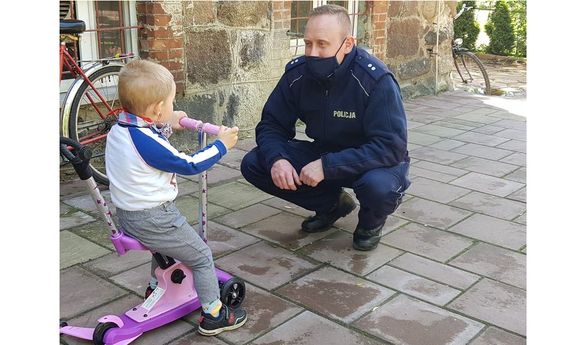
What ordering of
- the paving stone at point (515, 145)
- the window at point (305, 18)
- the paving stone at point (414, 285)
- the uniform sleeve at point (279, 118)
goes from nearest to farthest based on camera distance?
the paving stone at point (414, 285)
the uniform sleeve at point (279, 118)
the paving stone at point (515, 145)
the window at point (305, 18)

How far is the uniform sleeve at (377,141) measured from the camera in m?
3.13

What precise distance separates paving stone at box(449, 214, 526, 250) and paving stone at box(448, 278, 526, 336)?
0.55m

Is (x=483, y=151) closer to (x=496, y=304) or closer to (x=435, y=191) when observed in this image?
(x=435, y=191)

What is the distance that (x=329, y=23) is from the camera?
312 cm

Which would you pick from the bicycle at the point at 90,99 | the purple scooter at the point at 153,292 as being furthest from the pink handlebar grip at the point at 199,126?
the bicycle at the point at 90,99

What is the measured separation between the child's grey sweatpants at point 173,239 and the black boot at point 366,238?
1.09 m

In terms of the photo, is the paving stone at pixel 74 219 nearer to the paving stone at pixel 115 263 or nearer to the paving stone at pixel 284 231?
the paving stone at pixel 115 263

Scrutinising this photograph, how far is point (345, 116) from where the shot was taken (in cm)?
328

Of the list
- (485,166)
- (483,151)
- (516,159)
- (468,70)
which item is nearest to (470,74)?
(468,70)

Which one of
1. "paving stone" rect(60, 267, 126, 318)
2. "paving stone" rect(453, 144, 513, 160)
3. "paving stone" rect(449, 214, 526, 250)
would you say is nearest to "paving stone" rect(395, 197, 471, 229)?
→ "paving stone" rect(449, 214, 526, 250)

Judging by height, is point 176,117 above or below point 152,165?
above

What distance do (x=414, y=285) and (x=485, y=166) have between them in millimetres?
2314

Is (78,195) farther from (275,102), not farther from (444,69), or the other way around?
(444,69)

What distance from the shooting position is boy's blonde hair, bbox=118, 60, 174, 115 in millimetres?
2219
